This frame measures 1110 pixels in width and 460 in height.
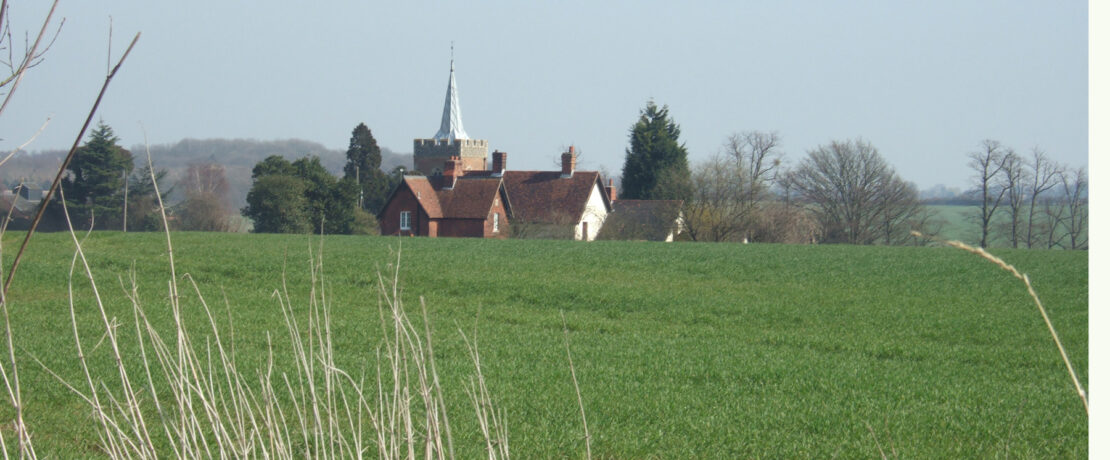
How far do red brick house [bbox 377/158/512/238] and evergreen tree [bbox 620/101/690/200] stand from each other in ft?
43.7

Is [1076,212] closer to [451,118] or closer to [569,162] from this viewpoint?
[569,162]

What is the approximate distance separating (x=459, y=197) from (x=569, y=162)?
9793 mm

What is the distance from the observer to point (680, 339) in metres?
12.6

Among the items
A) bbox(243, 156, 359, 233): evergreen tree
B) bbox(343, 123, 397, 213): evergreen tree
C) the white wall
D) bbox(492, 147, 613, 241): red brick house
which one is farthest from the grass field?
bbox(343, 123, 397, 213): evergreen tree

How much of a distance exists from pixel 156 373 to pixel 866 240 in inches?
1882

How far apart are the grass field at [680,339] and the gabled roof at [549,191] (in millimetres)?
25433

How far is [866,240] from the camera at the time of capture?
167 feet

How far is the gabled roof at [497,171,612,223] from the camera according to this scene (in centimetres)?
5353

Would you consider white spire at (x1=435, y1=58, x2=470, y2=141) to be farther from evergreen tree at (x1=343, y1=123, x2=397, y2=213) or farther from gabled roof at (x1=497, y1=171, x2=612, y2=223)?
gabled roof at (x1=497, y1=171, x2=612, y2=223)

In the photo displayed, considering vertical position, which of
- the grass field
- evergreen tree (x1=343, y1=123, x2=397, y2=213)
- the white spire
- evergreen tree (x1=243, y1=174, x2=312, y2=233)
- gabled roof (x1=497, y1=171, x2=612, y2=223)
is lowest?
the grass field

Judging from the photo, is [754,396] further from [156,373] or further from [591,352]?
[156,373]

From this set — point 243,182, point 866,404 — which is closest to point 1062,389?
point 866,404

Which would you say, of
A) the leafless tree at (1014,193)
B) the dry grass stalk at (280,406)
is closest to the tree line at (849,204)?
the leafless tree at (1014,193)

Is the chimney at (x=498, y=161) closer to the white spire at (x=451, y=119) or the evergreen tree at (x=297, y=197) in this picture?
the evergreen tree at (x=297, y=197)
